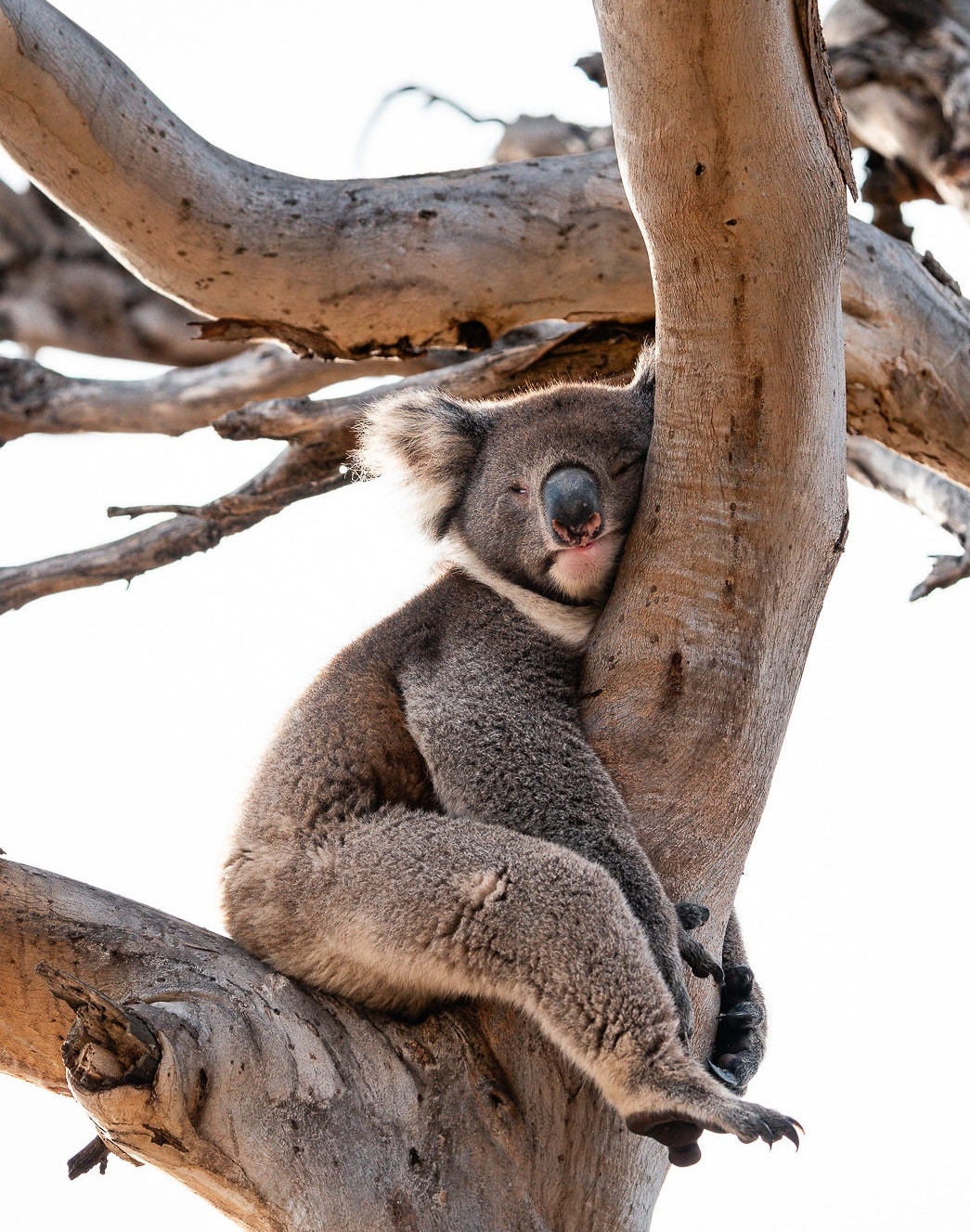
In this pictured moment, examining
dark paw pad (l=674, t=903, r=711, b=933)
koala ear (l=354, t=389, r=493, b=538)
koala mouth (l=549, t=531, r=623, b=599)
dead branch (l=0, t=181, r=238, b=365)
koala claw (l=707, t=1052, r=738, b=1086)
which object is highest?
dead branch (l=0, t=181, r=238, b=365)

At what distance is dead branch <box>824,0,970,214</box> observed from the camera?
7285 mm

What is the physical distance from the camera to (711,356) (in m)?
2.88

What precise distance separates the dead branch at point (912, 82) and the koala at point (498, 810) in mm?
4524

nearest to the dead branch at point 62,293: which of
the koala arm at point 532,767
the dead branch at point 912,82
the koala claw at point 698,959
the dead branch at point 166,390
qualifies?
the dead branch at point 166,390

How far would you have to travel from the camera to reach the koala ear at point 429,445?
4035 millimetres

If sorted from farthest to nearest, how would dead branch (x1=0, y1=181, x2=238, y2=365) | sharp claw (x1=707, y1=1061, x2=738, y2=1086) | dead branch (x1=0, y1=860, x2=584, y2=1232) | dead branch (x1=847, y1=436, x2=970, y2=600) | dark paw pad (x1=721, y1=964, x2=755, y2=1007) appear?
1. dead branch (x1=0, y1=181, x2=238, y2=365)
2. dead branch (x1=847, y1=436, x2=970, y2=600)
3. dark paw pad (x1=721, y1=964, x2=755, y2=1007)
4. sharp claw (x1=707, y1=1061, x2=738, y2=1086)
5. dead branch (x1=0, y1=860, x2=584, y2=1232)

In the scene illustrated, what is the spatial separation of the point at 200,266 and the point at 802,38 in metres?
2.51

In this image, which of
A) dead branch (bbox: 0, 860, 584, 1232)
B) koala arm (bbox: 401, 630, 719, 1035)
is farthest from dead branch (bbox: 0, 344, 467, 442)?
dead branch (bbox: 0, 860, 584, 1232)

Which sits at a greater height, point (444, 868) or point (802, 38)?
point (802, 38)

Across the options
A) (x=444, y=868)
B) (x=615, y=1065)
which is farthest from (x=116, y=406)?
(x=615, y=1065)

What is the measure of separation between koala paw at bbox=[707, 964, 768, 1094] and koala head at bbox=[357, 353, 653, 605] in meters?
1.08

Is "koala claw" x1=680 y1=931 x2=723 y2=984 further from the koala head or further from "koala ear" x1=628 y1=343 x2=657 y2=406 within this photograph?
"koala ear" x1=628 y1=343 x2=657 y2=406

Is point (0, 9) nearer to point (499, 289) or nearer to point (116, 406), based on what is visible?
point (499, 289)

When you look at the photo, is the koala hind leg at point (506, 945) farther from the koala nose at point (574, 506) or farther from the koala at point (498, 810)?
the koala nose at point (574, 506)
